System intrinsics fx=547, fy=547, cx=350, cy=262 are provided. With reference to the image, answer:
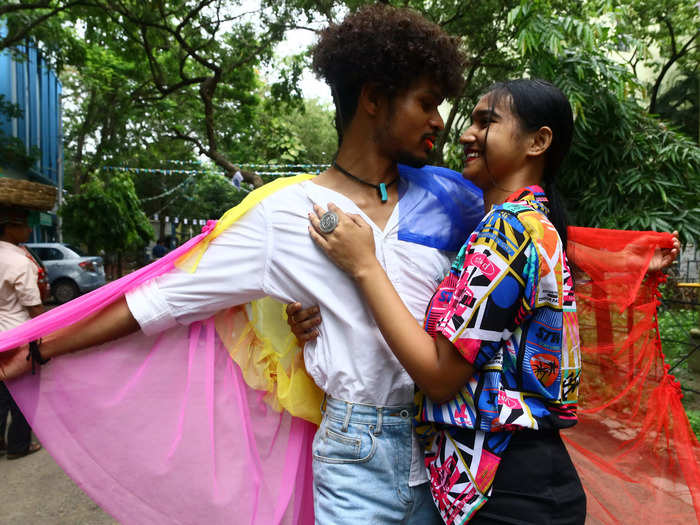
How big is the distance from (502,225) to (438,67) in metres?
0.65

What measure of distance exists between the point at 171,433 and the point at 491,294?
1.25m

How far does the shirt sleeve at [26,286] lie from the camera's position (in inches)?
171

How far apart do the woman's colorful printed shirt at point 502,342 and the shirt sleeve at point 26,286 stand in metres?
4.06

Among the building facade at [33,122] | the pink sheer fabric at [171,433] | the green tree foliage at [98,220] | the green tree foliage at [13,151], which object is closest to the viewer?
the pink sheer fabric at [171,433]

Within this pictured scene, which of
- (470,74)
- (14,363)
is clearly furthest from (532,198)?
(470,74)

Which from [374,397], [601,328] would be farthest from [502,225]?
[601,328]

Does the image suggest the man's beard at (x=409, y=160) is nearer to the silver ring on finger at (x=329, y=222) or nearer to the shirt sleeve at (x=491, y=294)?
the silver ring on finger at (x=329, y=222)

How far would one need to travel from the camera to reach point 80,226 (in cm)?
1538

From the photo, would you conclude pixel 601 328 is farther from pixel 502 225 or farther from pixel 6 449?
pixel 6 449

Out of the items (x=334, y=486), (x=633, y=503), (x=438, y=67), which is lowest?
(x=633, y=503)

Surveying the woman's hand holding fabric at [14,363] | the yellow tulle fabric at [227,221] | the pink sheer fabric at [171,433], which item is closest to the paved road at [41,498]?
the pink sheer fabric at [171,433]

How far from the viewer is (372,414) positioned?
1.51m

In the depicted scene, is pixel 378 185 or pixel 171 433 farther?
pixel 171 433

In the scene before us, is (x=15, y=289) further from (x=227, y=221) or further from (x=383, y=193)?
(x=383, y=193)
